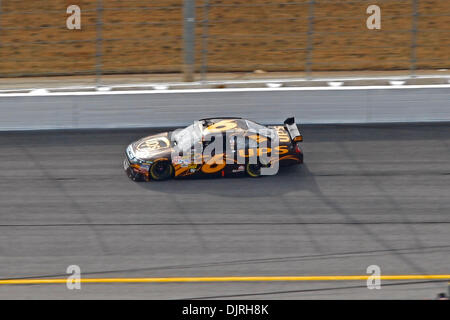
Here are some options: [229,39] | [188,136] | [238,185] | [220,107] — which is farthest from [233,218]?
[229,39]

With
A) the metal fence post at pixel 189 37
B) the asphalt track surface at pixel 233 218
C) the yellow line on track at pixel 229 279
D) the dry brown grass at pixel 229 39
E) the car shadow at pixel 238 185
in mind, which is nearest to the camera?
the yellow line on track at pixel 229 279

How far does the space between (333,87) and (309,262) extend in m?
5.02

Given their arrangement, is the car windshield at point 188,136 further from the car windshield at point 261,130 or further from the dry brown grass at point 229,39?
the dry brown grass at point 229,39

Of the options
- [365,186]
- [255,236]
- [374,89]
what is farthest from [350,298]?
[374,89]

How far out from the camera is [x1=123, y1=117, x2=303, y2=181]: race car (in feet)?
39.5

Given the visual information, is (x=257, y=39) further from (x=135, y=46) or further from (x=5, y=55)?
(x=5, y=55)

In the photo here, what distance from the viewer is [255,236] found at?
1066cm

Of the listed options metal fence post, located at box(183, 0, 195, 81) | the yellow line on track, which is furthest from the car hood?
the yellow line on track

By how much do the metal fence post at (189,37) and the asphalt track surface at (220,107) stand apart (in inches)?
22.6

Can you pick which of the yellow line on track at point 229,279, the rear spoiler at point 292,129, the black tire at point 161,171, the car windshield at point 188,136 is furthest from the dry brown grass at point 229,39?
the yellow line on track at point 229,279

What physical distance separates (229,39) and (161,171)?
494 centimetres

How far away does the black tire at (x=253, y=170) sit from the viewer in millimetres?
12180

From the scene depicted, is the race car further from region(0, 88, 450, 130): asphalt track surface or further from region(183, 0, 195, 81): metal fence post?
region(183, 0, 195, 81): metal fence post

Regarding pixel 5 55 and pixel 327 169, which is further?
pixel 5 55
